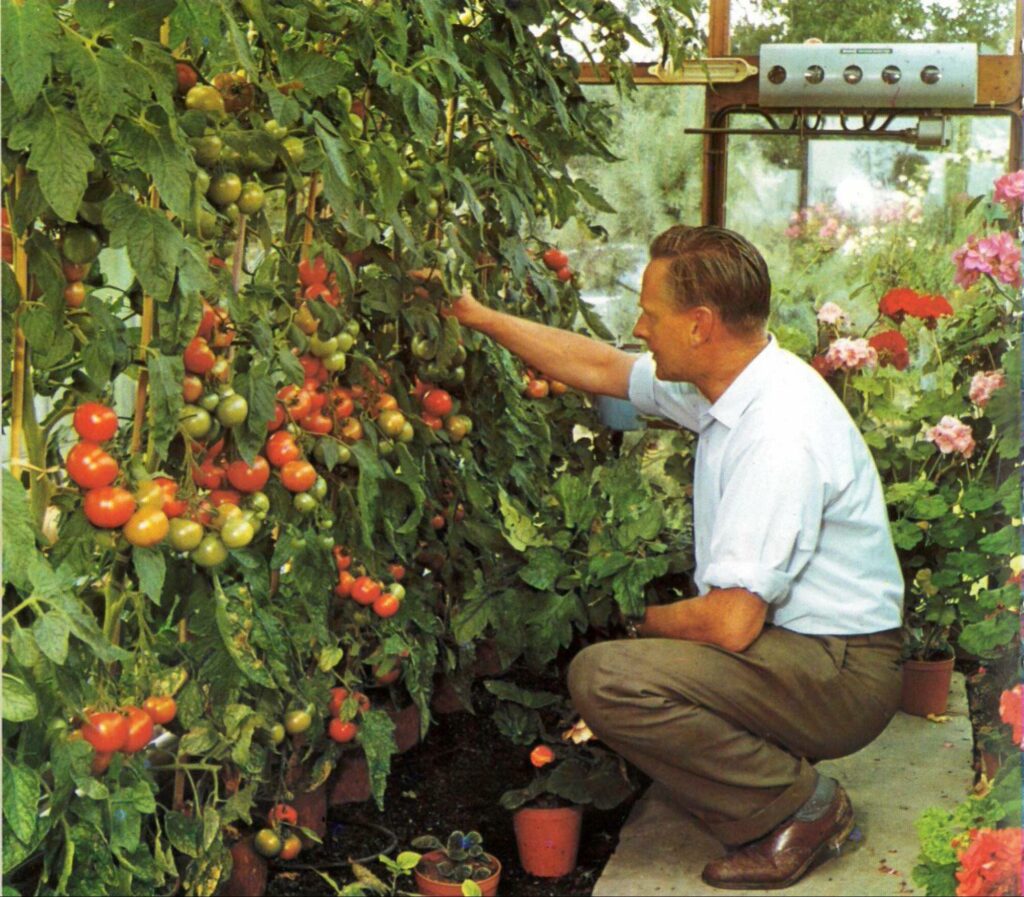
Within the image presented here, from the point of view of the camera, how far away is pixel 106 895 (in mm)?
1573

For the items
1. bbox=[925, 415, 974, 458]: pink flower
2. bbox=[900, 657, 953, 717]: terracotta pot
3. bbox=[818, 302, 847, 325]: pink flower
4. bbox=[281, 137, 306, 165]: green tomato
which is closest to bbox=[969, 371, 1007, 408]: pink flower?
bbox=[925, 415, 974, 458]: pink flower

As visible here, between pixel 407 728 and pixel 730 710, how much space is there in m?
0.76

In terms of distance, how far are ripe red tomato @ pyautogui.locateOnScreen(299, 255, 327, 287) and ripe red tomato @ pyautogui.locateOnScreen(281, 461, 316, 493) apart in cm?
28

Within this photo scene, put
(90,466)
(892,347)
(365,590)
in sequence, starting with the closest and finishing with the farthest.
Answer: (90,466) < (365,590) < (892,347)

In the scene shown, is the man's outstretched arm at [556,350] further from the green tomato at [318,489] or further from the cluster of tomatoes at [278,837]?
the cluster of tomatoes at [278,837]

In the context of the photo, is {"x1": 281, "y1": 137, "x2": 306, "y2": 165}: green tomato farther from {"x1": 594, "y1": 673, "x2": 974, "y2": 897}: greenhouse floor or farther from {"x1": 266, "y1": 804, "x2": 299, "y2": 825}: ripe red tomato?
{"x1": 594, "y1": 673, "x2": 974, "y2": 897}: greenhouse floor

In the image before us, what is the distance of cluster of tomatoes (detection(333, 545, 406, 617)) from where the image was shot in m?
2.06

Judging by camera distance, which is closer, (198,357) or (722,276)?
(198,357)

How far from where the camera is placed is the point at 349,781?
2.49 metres

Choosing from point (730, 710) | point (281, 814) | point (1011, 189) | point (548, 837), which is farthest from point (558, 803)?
point (1011, 189)

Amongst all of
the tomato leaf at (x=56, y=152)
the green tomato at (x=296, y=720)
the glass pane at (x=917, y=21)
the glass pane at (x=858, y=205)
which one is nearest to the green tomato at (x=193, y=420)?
the tomato leaf at (x=56, y=152)

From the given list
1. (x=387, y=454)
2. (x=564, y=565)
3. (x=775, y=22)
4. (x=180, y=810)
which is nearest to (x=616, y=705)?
(x=564, y=565)

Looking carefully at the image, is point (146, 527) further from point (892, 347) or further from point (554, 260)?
point (892, 347)

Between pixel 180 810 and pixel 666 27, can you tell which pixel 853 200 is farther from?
pixel 180 810
